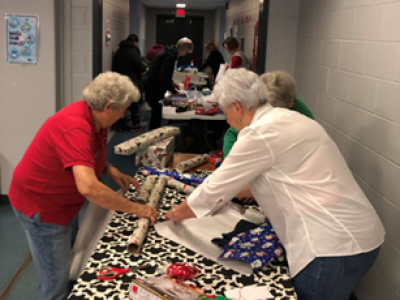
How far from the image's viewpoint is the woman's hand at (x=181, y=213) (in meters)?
1.95

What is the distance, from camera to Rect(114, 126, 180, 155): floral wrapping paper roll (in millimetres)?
2918

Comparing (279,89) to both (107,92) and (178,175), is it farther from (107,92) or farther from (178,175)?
(107,92)

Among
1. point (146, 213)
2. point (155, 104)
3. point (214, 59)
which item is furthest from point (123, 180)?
point (214, 59)

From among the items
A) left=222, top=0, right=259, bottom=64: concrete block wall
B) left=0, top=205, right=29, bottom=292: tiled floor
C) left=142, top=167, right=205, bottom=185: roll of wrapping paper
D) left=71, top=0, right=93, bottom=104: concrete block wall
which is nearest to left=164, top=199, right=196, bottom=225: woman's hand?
left=142, top=167, right=205, bottom=185: roll of wrapping paper

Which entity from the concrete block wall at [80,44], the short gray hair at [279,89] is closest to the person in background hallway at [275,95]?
the short gray hair at [279,89]

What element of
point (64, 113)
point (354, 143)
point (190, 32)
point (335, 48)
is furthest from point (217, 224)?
point (190, 32)

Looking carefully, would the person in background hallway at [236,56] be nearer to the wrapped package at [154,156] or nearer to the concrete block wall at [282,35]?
the concrete block wall at [282,35]

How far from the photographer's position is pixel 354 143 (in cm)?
284

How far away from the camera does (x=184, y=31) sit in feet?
49.0

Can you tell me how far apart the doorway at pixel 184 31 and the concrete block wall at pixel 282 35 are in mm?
10749

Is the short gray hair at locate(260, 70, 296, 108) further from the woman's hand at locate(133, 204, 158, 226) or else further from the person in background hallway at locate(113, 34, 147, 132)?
the person in background hallway at locate(113, 34, 147, 132)

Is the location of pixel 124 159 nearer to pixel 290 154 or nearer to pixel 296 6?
pixel 296 6

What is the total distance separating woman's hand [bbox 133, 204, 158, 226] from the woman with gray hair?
476 millimetres

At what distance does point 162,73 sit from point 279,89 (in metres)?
3.94
